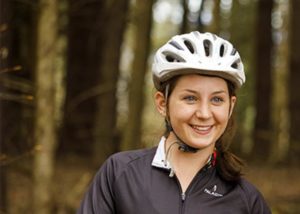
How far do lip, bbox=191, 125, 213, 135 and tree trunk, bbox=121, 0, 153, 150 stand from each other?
5381 millimetres

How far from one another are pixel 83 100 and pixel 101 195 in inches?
229

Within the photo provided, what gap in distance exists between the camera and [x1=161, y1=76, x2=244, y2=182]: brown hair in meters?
3.14

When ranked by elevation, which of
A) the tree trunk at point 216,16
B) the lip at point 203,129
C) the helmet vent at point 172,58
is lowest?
the lip at point 203,129

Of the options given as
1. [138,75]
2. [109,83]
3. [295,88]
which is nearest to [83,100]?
[138,75]

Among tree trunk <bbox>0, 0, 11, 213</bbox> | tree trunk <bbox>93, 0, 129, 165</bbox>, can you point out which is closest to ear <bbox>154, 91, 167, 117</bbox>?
tree trunk <bbox>0, 0, 11, 213</bbox>

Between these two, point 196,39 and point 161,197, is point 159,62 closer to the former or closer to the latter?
point 196,39

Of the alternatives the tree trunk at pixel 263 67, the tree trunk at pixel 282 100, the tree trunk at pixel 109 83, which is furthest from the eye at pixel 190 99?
the tree trunk at pixel 263 67

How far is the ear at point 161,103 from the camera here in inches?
129

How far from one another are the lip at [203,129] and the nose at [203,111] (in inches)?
2.3

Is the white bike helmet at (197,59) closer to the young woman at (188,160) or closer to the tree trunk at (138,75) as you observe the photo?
the young woman at (188,160)

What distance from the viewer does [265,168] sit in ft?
38.6

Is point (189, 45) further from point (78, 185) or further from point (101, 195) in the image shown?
point (78, 185)

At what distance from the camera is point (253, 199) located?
10.1 feet

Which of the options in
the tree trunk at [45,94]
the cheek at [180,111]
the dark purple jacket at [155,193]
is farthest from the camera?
the tree trunk at [45,94]
